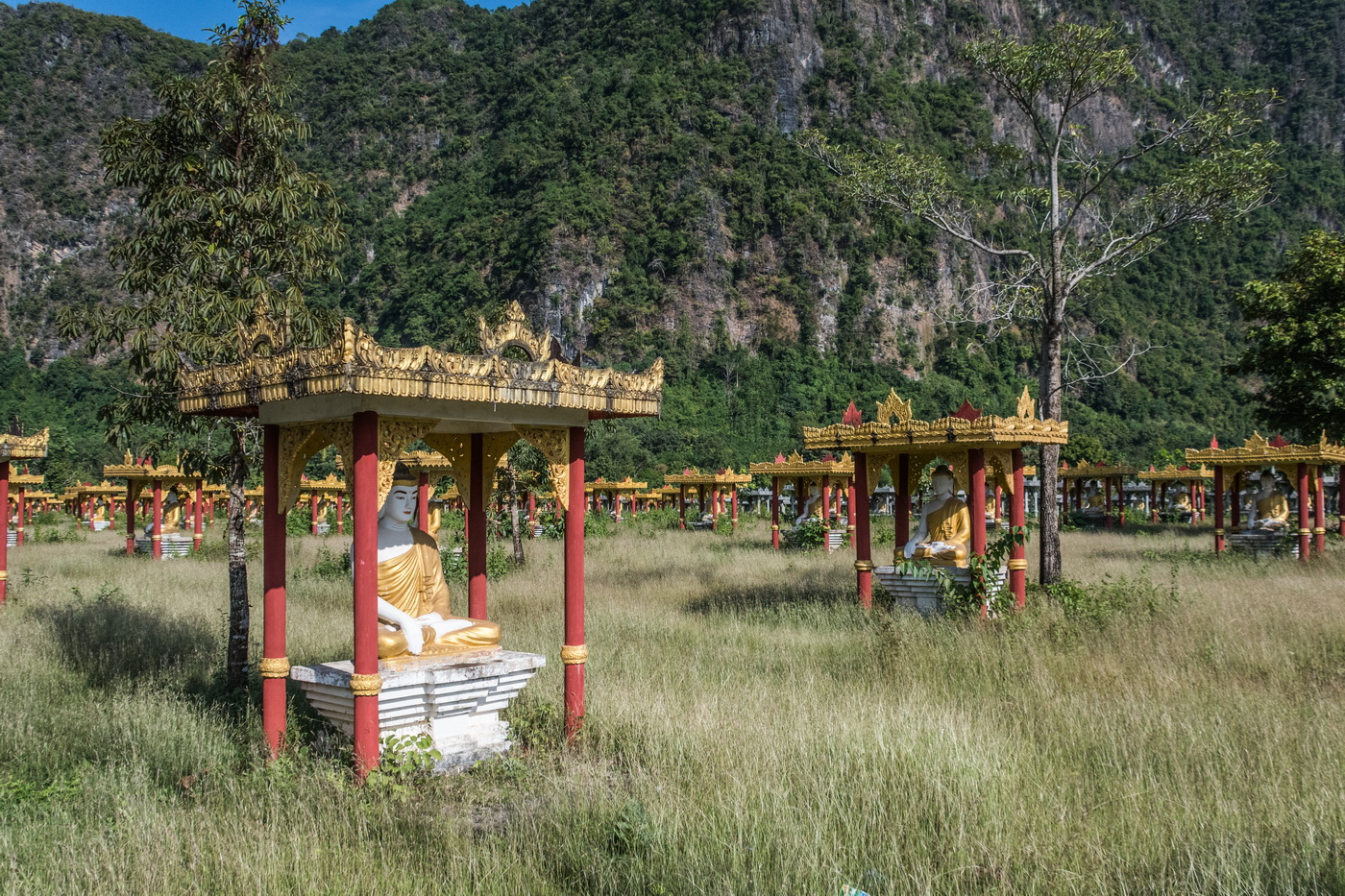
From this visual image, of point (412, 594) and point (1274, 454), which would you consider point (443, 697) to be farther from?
point (1274, 454)

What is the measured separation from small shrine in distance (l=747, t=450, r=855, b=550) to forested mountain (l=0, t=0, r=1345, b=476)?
89.4 feet

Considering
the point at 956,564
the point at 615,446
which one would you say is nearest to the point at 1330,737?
the point at 956,564

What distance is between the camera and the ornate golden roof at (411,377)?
19.2 feet

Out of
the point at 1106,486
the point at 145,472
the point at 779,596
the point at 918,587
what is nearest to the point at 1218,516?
the point at 779,596

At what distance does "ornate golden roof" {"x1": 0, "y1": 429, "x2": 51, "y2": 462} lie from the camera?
12.8 m

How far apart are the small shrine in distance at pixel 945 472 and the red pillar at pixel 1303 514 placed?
886 cm

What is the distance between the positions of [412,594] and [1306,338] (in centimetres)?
2175

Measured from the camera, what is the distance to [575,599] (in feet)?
23.5

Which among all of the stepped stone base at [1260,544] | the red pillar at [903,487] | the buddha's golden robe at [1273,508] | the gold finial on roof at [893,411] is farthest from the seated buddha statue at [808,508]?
the gold finial on roof at [893,411]

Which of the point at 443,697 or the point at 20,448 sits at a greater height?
the point at 20,448

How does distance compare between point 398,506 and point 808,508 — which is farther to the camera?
point 808,508

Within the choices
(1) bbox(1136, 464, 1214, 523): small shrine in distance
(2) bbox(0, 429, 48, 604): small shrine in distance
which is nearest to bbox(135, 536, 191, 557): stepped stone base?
(2) bbox(0, 429, 48, 604): small shrine in distance

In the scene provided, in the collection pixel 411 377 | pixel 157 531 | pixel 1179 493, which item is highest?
pixel 411 377

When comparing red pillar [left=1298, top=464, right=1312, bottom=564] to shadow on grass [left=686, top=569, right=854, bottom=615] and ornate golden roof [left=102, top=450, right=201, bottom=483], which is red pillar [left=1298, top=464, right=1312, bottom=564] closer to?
shadow on grass [left=686, top=569, right=854, bottom=615]
